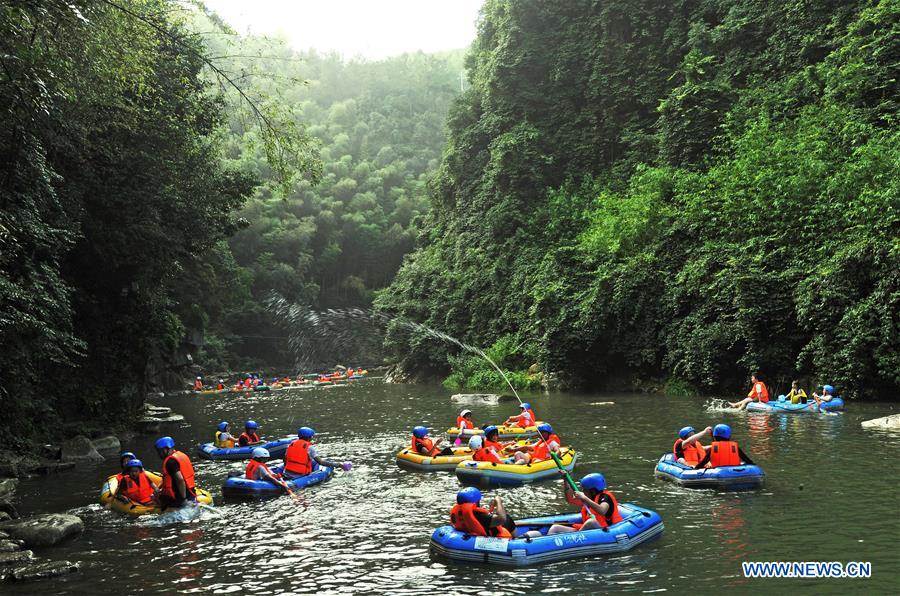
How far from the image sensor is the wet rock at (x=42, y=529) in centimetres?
987

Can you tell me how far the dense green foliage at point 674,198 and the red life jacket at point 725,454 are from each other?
10092mm

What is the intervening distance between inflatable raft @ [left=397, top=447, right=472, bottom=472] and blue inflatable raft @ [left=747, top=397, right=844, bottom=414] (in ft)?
33.1

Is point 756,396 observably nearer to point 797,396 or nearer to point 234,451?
point 797,396

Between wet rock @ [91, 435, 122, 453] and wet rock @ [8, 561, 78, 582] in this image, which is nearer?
wet rock @ [8, 561, 78, 582]

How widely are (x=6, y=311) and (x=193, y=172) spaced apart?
926 cm

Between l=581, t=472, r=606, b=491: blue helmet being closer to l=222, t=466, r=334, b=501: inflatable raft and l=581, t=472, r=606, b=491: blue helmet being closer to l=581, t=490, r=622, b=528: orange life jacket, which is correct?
l=581, t=490, r=622, b=528: orange life jacket

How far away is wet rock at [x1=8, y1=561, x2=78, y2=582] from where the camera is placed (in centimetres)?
839

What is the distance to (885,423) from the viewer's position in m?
16.4

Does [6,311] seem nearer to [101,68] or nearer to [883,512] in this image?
[101,68]

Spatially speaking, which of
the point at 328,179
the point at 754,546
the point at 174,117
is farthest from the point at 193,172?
the point at 328,179

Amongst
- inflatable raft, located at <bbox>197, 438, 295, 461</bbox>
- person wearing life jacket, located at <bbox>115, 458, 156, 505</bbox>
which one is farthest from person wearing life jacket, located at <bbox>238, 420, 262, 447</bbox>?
person wearing life jacket, located at <bbox>115, 458, 156, 505</bbox>

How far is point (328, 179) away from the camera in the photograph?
239ft

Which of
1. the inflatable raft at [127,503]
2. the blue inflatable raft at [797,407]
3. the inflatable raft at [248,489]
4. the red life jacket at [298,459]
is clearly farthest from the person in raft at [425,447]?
the blue inflatable raft at [797,407]

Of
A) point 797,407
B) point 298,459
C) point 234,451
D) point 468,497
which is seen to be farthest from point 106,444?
point 797,407
